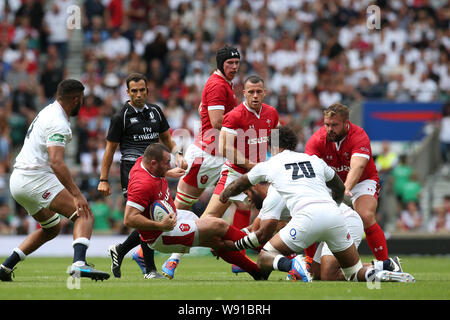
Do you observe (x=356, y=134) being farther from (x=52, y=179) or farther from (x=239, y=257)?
(x=52, y=179)

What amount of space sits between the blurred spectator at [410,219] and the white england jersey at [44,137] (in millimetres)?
11058

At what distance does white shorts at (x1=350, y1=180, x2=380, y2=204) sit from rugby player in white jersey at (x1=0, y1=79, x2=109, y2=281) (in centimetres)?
353

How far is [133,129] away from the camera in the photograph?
11.2 metres

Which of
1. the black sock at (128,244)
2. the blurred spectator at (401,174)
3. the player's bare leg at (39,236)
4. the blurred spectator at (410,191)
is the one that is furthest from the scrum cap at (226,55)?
the blurred spectator at (410,191)

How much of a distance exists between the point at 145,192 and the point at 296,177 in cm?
170

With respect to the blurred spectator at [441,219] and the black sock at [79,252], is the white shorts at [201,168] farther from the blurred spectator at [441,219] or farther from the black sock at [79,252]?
the blurred spectator at [441,219]

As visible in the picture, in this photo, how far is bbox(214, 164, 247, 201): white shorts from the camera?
11.7 meters

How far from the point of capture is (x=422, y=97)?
2275 centimetres

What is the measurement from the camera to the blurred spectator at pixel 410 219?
63.4 feet

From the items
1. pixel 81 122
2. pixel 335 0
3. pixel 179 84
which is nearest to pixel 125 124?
pixel 81 122

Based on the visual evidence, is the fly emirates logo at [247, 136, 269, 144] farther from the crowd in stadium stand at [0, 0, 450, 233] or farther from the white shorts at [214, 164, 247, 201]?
the crowd in stadium stand at [0, 0, 450, 233]

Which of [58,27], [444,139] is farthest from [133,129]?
[58,27]
